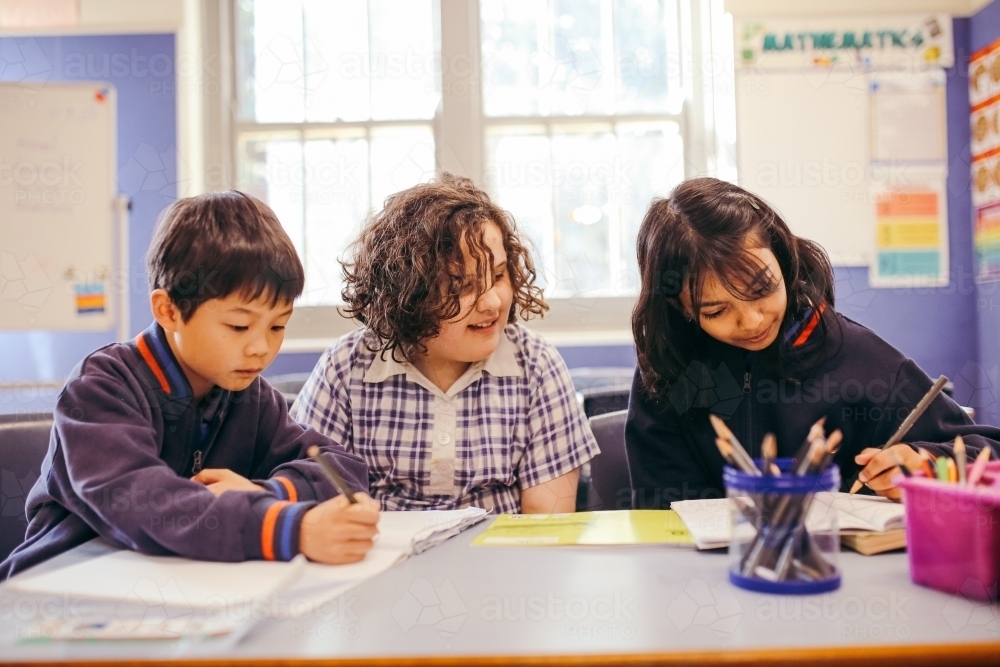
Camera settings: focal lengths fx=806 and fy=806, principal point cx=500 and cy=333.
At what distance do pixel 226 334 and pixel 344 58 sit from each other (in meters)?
2.47

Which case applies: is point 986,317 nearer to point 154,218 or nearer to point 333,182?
point 333,182

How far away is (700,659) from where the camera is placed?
52 centimetres

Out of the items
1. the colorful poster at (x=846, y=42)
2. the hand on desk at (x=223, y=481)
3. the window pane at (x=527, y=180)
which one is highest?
the colorful poster at (x=846, y=42)

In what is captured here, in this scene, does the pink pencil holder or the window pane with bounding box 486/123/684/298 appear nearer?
the pink pencil holder

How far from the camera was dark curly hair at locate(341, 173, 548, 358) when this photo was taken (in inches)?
48.7

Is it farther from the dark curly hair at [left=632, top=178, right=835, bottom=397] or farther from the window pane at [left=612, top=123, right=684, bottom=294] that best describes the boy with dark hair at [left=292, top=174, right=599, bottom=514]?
the window pane at [left=612, top=123, right=684, bottom=294]

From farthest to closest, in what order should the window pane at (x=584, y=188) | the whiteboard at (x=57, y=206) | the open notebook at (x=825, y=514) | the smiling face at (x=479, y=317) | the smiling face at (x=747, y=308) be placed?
1. the window pane at (x=584, y=188)
2. the whiteboard at (x=57, y=206)
3. the smiling face at (x=479, y=317)
4. the smiling face at (x=747, y=308)
5. the open notebook at (x=825, y=514)

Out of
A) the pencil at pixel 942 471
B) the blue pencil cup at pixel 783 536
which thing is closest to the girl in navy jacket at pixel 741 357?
the pencil at pixel 942 471

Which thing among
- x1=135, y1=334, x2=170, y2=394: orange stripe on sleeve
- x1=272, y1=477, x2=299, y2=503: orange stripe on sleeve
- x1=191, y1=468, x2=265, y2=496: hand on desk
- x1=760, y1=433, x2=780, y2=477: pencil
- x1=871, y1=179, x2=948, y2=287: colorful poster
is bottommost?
x1=272, y1=477, x2=299, y2=503: orange stripe on sleeve

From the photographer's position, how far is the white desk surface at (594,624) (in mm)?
528

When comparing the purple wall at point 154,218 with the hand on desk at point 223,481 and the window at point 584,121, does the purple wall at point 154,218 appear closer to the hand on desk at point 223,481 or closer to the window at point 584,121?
the window at point 584,121

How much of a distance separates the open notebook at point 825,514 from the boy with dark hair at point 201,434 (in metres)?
0.35

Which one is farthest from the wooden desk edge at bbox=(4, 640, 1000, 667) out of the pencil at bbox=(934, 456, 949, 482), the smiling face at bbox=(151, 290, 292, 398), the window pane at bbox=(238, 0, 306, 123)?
the window pane at bbox=(238, 0, 306, 123)

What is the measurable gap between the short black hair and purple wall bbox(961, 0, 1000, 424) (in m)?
2.47
